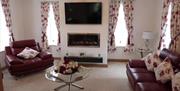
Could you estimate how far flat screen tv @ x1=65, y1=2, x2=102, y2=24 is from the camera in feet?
19.2

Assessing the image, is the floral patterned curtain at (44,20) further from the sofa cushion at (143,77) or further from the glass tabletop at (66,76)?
the sofa cushion at (143,77)

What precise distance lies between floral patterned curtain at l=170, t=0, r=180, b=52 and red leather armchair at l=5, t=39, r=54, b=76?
3.43 metres

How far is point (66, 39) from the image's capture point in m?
6.18

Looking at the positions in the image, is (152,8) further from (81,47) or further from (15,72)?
(15,72)

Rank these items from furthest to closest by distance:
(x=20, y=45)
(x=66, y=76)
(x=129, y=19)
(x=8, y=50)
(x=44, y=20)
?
(x=44, y=20) < (x=129, y=19) < (x=20, y=45) < (x=8, y=50) < (x=66, y=76)

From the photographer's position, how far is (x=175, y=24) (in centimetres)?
467

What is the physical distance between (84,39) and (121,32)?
137 centimetres

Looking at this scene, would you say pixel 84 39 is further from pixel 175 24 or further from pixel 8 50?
pixel 175 24

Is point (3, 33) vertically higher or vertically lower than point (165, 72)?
higher

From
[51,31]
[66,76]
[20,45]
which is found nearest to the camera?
[66,76]

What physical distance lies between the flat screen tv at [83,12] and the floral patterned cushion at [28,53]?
1.47 m

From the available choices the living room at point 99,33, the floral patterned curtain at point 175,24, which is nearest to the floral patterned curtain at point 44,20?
the living room at point 99,33

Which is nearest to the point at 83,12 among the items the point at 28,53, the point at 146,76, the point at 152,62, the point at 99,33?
the point at 99,33

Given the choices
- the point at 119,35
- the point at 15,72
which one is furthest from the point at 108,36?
the point at 15,72
